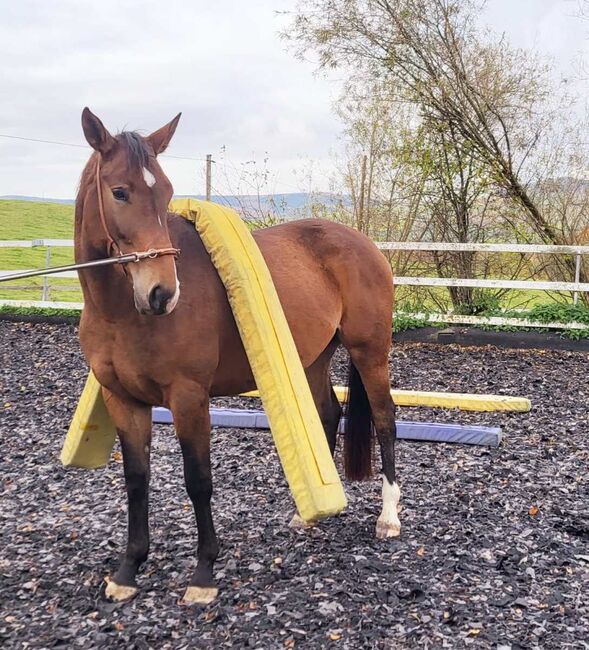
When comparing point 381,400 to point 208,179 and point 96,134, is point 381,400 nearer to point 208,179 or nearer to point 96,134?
point 96,134

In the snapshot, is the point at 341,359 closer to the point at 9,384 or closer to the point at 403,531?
the point at 9,384

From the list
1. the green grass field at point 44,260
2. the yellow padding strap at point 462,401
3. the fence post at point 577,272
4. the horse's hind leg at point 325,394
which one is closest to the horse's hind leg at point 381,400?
the horse's hind leg at point 325,394

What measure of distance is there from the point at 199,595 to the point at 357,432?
1.55m

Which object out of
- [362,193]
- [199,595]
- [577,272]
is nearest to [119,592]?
[199,595]

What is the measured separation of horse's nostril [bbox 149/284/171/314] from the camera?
257cm

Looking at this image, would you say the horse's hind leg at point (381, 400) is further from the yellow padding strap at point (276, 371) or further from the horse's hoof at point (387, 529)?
the yellow padding strap at point (276, 371)

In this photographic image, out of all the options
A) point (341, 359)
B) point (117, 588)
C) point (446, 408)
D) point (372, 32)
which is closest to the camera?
point (117, 588)

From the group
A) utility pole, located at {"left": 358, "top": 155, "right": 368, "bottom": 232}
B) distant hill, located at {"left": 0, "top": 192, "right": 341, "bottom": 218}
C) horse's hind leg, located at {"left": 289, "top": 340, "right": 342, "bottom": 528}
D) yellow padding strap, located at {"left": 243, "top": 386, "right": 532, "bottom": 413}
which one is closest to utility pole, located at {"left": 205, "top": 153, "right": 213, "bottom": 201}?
distant hill, located at {"left": 0, "top": 192, "right": 341, "bottom": 218}

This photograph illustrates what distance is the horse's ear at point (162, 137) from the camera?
2.92 m

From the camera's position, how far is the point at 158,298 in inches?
102

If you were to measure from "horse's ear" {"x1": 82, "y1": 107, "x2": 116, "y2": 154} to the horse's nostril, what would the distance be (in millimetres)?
649

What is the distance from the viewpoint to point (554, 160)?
9.75m

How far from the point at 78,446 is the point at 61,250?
23.2 metres

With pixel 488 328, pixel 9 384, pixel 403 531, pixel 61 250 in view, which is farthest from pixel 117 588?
pixel 61 250
